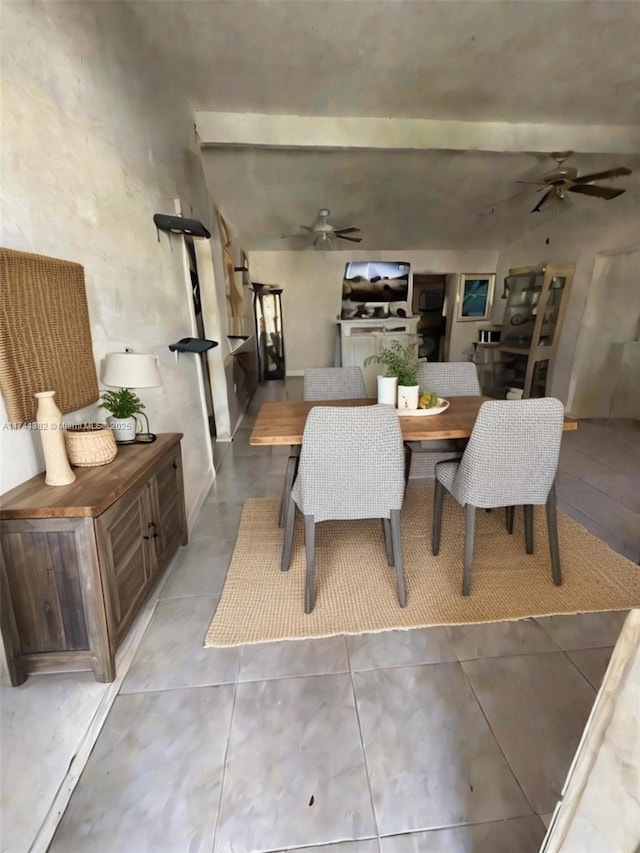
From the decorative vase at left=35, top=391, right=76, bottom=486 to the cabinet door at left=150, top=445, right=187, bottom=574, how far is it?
0.44 meters

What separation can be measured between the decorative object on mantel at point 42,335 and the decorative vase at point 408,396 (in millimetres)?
1498

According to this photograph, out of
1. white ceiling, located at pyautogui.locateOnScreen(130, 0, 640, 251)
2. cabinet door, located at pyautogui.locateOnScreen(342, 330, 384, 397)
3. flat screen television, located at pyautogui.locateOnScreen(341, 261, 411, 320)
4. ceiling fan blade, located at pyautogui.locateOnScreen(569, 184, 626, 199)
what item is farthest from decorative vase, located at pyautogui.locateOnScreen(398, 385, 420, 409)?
flat screen television, located at pyautogui.locateOnScreen(341, 261, 411, 320)

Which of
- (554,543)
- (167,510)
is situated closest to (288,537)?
(167,510)

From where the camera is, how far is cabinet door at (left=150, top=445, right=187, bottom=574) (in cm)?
179

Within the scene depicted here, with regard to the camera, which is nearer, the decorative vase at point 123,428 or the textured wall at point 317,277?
the decorative vase at point 123,428

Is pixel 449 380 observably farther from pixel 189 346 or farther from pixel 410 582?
pixel 189 346

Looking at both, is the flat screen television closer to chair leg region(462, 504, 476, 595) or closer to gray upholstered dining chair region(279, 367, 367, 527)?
gray upholstered dining chair region(279, 367, 367, 527)

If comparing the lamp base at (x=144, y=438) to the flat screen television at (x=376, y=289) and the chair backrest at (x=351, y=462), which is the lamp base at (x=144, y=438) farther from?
the flat screen television at (x=376, y=289)

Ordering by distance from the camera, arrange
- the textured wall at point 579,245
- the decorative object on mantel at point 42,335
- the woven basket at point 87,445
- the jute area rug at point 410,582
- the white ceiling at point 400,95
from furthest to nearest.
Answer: the textured wall at point 579,245 → the white ceiling at point 400,95 → the jute area rug at point 410,582 → the woven basket at point 87,445 → the decorative object on mantel at point 42,335

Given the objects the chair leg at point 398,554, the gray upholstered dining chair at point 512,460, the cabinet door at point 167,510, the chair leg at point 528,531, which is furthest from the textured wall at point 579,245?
the cabinet door at point 167,510

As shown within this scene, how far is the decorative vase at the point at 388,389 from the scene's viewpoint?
2.18 m

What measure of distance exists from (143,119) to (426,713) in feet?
10.5

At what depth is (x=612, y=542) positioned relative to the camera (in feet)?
7.60

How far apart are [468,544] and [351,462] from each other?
712mm
